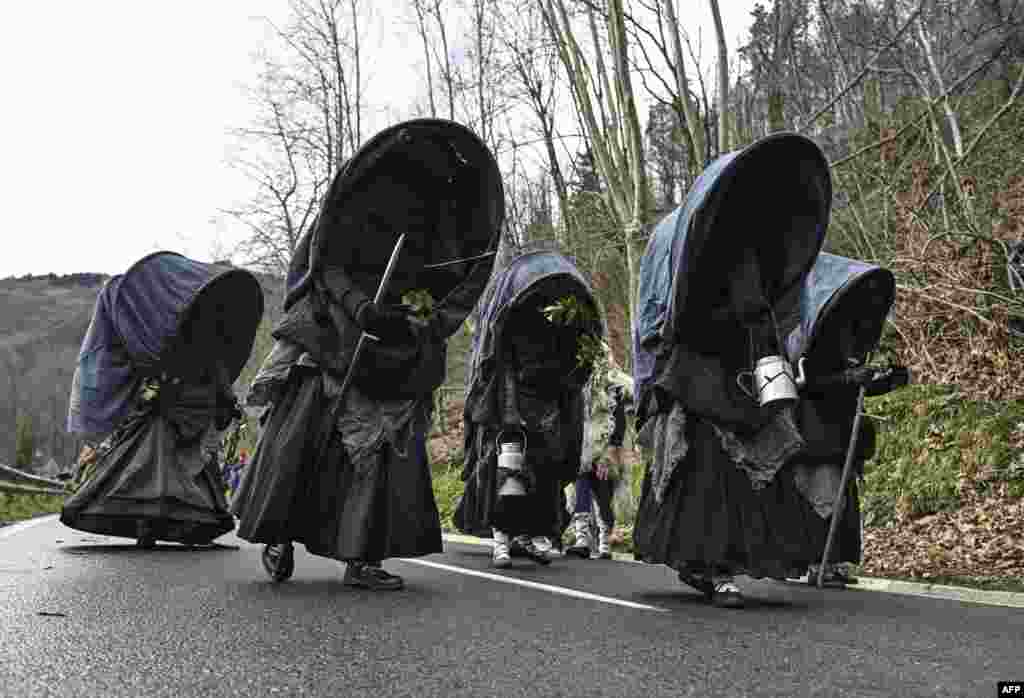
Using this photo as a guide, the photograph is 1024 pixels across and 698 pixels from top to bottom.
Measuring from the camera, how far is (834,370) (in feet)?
27.1

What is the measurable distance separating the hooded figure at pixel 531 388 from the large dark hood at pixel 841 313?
6.45ft

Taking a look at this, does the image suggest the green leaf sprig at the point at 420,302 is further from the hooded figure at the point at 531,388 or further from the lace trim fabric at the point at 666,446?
the hooded figure at the point at 531,388

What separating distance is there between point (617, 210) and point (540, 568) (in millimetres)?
8938

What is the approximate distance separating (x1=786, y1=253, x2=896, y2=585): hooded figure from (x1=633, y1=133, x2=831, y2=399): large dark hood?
1164 millimetres

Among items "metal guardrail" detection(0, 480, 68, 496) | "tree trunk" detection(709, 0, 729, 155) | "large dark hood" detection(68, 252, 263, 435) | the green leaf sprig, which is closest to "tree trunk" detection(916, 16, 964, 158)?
"tree trunk" detection(709, 0, 729, 155)

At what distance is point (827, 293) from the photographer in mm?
8164

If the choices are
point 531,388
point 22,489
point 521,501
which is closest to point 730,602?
point 521,501

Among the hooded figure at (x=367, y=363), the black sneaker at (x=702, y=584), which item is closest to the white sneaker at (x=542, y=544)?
the hooded figure at (x=367, y=363)

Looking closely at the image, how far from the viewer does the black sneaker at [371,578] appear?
6309 millimetres

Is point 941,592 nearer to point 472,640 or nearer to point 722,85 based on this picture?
point 472,640

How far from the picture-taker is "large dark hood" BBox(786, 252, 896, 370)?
8.13m

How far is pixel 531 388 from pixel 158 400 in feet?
11.7

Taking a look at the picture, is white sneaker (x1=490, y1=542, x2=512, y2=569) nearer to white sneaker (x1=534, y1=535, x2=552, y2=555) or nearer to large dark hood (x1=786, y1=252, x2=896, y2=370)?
white sneaker (x1=534, y1=535, x2=552, y2=555)

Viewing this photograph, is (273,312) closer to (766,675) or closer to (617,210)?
(617,210)
